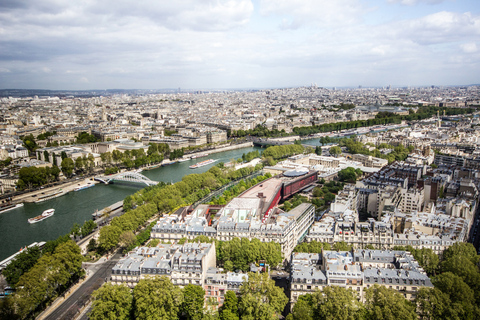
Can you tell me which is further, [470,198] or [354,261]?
[470,198]

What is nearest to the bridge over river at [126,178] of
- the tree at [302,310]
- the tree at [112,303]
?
the tree at [112,303]

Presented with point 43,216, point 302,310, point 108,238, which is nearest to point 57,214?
point 43,216

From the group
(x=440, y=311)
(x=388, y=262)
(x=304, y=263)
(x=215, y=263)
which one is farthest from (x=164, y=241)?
(x=440, y=311)

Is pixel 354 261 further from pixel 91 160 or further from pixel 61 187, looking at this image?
pixel 91 160

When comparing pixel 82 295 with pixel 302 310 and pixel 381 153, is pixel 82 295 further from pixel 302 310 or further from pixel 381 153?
pixel 381 153

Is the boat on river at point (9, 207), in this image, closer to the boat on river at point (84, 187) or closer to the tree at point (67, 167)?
the boat on river at point (84, 187)

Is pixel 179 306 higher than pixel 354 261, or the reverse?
pixel 354 261
